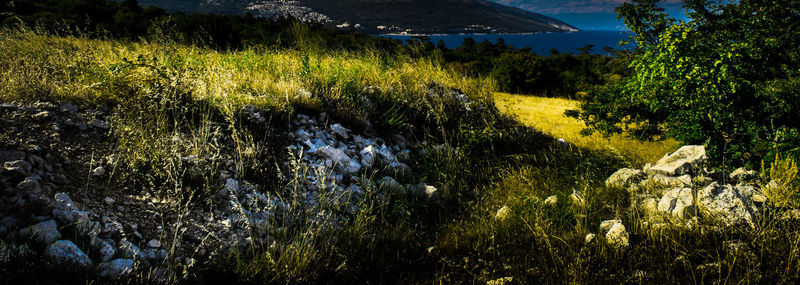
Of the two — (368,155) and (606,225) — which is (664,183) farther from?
(368,155)

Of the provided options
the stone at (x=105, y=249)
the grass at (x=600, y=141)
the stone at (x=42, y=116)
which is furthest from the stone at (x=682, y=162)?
the stone at (x=42, y=116)

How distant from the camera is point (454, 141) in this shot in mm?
5895

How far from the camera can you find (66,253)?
2.15 meters

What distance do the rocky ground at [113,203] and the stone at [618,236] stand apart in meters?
1.75

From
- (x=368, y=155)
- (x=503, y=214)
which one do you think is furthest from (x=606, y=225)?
(x=368, y=155)

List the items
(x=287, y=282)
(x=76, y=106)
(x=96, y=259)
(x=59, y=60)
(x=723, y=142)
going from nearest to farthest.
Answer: (x=96, y=259) < (x=287, y=282) < (x=76, y=106) < (x=59, y=60) < (x=723, y=142)

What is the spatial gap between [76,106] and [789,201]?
23.2ft

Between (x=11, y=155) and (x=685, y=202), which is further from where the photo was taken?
(x=685, y=202)

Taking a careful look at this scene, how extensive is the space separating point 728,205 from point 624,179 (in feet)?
3.75

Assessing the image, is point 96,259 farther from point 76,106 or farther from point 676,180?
point 676,180

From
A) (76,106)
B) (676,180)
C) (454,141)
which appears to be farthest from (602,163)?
(76,106)

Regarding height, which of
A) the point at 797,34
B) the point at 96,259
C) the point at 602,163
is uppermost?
the point at 797,34

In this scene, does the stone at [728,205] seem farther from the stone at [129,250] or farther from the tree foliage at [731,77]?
the stone at [129,250]

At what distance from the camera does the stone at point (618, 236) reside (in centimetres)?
302
